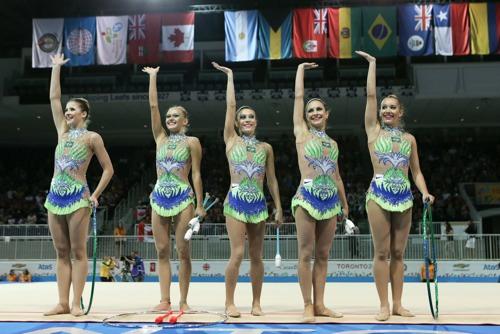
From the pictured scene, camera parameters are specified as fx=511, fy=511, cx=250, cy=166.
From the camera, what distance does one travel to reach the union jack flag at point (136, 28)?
55.8ft

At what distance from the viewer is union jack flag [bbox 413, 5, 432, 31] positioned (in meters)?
15.8

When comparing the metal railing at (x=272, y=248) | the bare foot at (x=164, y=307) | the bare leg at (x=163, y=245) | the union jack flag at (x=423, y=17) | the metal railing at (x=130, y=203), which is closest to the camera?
the bare foot at (x=164, y=307)

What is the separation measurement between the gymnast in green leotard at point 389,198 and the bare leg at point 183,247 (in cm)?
176

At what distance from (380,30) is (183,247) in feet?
43.1

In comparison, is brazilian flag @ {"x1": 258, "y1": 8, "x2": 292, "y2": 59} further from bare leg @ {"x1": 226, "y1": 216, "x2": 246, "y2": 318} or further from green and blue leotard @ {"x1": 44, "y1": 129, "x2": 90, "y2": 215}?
bare leg @ {"x1": 226, "y1": 216, "x2": 246, "y2": 318}

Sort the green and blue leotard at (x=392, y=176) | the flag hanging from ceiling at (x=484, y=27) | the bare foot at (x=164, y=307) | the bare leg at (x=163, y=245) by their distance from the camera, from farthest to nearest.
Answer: the flag hanging from ceiling at (x=484, y=27)
the bare leg at (x=163, y=245)
the bare foot at (x=164, y=307)
the green and blue leotard at (x=392, y=176)

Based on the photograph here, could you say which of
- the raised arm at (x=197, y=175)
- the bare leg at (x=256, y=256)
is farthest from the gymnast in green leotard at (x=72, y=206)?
the bare leg at (x=256, y=256)

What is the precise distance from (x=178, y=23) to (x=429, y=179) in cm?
1228

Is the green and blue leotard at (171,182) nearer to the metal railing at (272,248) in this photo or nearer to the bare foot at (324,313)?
the bare foot at (324,313)

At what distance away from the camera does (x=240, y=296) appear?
21.9 ft

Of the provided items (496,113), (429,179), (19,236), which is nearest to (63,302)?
(19,236)

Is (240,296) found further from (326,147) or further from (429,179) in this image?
(429,179)

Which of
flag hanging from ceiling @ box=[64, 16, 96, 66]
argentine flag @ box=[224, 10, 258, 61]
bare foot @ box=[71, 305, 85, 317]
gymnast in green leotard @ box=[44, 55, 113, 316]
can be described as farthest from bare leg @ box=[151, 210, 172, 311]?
→ flag hanging from ceiling @ box=[64, 16, 96, 66]

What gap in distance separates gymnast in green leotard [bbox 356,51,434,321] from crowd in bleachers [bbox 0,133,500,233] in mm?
12125
